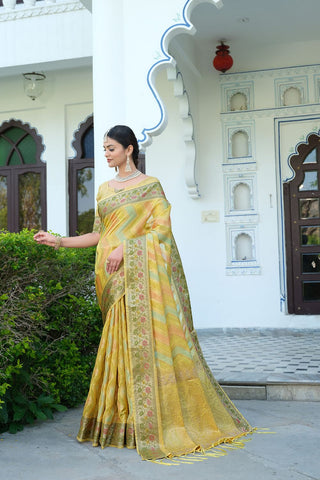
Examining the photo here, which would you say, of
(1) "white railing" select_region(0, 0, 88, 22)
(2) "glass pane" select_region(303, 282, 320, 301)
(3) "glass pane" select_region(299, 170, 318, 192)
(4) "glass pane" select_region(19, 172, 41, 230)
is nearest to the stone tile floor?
(2) "glass pane" select_region(303, 282, 320, 301)

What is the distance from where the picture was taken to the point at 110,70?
4422mm

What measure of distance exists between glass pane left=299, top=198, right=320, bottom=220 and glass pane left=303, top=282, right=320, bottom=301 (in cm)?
75

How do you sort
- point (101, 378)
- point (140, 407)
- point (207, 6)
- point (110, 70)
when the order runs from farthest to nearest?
point (207, 6) → point (110, 70) → point (101, 378) → point (140, 407)

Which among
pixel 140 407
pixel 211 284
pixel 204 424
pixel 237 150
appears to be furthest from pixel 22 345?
pixel 237 150

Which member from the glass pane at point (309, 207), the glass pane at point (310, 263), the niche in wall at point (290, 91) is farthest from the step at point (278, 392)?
the niche in wall at point (290, 91)

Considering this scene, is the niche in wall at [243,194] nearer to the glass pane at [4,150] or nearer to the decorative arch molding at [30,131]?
the decorative arch molding at [30,131]

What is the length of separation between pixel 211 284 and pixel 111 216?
3.75 m

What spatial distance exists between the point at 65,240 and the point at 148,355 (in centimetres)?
75

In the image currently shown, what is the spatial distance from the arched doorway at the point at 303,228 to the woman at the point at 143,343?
3.74m

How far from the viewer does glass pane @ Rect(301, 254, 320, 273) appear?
258 inches

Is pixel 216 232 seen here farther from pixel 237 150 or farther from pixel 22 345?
pixel 22 345

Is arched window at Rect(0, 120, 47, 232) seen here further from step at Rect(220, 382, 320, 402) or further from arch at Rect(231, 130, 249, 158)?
step at Rect(220, 382, 320, 402)

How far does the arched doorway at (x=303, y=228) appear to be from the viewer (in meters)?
6.54

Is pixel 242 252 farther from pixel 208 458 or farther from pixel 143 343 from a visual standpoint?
pixel 208 458
